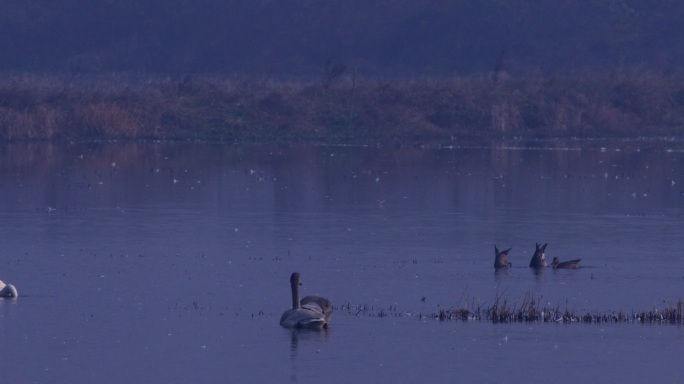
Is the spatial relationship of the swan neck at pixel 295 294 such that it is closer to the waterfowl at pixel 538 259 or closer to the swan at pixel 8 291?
the swan at pixel 8 291

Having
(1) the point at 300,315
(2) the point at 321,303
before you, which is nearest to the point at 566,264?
(2) the point at 321,303

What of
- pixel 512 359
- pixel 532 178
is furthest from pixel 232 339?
pixel 532 178

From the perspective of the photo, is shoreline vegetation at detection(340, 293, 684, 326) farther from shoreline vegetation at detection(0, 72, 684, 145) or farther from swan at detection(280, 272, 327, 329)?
shoreline vegetation at detection(0, 72, 684, 145)

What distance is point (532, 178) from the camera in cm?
3316

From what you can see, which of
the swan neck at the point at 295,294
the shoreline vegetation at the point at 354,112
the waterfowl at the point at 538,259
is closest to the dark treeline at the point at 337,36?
the shoreline vegetation at the point at 354,112

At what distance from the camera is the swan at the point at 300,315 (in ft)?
49.0

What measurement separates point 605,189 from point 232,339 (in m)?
17.5

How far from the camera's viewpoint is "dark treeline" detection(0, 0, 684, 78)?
7838 centimetres

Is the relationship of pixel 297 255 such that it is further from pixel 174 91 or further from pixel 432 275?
pixel 174 91

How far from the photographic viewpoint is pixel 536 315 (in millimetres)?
15711

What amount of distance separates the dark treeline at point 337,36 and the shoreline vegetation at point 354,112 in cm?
2329

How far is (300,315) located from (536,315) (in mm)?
2441

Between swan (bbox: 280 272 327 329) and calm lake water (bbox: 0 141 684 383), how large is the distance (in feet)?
0.40

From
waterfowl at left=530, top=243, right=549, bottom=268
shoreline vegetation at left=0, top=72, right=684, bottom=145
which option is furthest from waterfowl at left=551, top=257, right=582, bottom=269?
shoreline vegetation at left=0, top=72, right=684, bottom=145
